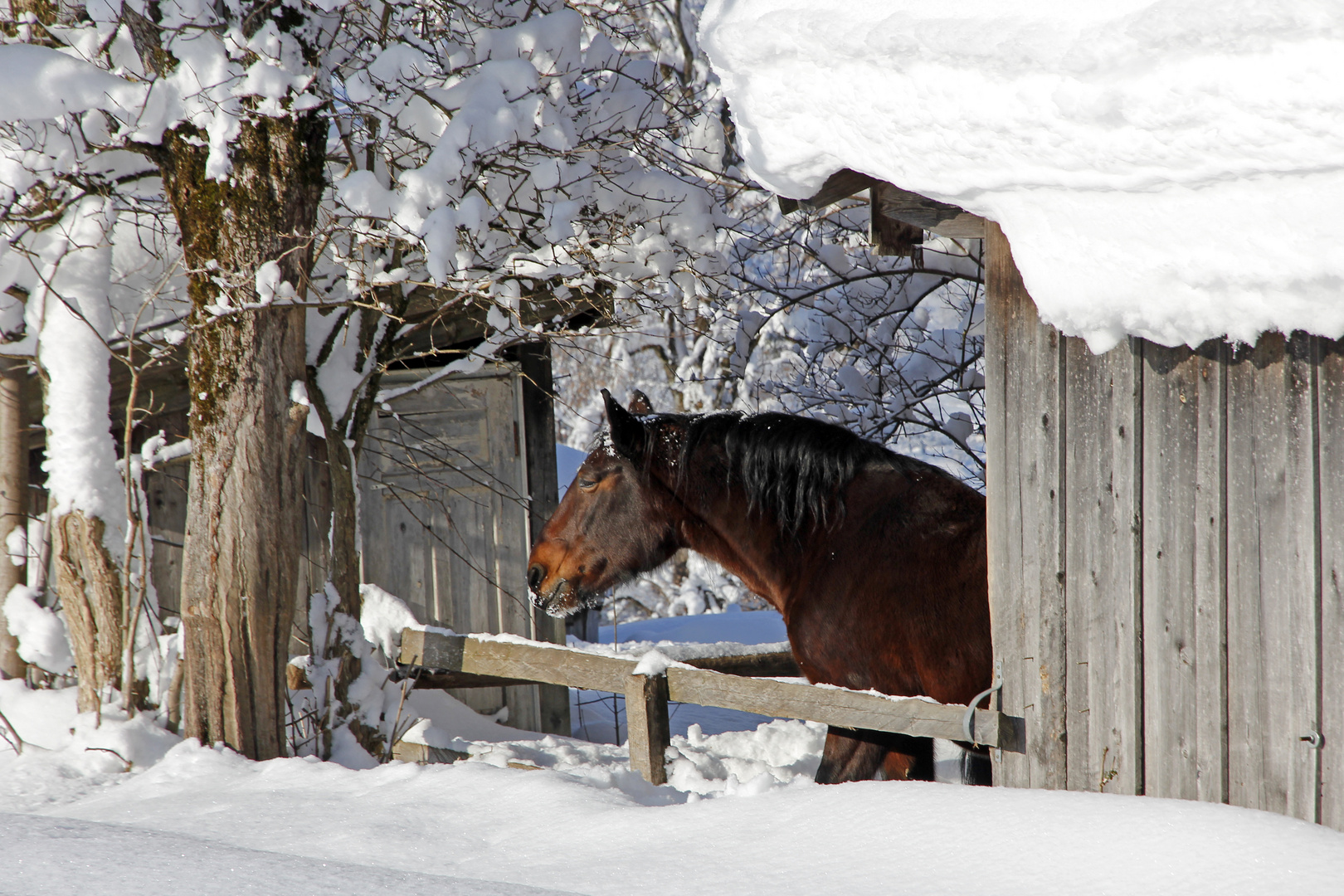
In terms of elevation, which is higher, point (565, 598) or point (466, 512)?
point (466, 512)

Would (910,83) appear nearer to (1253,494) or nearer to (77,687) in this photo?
(1253,494)

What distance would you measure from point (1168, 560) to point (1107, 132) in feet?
3.71

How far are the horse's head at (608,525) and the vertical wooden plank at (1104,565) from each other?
1.96m

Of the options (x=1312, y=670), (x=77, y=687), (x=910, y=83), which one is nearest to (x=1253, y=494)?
(x=1312, y=670)

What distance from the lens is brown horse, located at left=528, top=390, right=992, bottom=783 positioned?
3721 millimetres

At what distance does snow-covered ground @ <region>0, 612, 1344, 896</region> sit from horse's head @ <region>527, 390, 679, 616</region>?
95 centimetres

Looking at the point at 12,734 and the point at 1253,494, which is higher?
the point at 1253,494

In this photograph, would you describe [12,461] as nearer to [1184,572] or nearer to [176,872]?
[176,872]

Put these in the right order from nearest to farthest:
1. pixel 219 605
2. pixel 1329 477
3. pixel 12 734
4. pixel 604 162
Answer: pixel 1329 477, pixel 219 605, pixel 12 734, pixel 604 162

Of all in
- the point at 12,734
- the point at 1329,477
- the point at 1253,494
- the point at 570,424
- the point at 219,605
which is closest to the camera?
the point at 1329,477

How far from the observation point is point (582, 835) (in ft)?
9.27

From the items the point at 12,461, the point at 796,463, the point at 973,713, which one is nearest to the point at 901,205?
the point at 796,463

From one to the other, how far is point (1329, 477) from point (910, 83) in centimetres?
133

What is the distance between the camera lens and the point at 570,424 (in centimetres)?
2395
